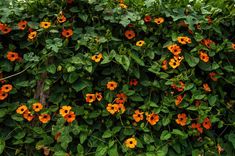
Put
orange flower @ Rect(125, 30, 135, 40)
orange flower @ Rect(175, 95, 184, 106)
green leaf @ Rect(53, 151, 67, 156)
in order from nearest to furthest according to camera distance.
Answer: green leaf @ Rect(53, 151, 67, 156), orange flower @ Rect(175, 95, 184, 106), orange flower @ Rect(125, 30, 135, 40)

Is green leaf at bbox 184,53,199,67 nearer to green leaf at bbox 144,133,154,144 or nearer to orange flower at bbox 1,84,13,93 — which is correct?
green leaf at bbox 144,133,154,144

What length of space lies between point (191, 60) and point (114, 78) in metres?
0.54

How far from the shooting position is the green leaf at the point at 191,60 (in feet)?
6.82

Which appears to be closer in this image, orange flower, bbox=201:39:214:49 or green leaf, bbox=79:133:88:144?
green leaf, bbox=79:133:88:144

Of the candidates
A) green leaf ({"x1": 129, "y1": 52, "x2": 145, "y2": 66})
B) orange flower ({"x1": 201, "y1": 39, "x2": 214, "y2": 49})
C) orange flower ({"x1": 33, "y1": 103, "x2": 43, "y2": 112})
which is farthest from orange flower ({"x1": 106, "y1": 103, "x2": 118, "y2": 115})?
orange flower ({"x1": 201, "y1": 39, "x2": 214, "y2": 49})

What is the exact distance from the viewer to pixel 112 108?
2.00m

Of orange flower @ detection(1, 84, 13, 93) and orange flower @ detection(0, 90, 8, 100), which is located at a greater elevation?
orange flower @ detection(1, 84, 13, 93)

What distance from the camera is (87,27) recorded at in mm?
2160

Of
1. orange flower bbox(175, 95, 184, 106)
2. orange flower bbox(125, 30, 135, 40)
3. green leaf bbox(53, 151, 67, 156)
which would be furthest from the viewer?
orange flower bbox(125, 30, 135, 40)

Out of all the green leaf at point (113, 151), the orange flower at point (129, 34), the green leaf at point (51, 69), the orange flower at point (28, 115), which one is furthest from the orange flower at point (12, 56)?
the green leaf at point (113, 151)

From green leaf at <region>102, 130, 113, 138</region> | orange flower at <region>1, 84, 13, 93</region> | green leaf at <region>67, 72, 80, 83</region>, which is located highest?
green leaf at <region>67, 72, 80, 83</region>

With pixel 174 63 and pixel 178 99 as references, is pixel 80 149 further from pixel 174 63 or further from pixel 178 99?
pixel 174 63

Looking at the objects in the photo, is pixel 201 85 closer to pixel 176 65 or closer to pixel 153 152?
pixel 176 65

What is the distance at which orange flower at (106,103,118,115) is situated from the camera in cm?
198
